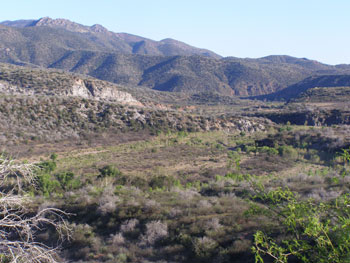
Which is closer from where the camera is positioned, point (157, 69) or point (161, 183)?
point (161, 183)

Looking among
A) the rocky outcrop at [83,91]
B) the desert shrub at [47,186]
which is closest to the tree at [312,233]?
the desert shrub at [47,186]

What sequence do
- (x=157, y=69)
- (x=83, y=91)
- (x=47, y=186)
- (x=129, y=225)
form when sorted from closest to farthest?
(x=129, y=225), (x=47, y=186), (x=83, y=91), (x=157, y=69)

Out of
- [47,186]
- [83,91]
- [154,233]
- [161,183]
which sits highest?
[83,91]

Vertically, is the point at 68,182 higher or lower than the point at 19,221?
lower

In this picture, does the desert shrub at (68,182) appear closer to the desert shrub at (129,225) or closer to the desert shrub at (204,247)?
the desert shrub at (129,225)

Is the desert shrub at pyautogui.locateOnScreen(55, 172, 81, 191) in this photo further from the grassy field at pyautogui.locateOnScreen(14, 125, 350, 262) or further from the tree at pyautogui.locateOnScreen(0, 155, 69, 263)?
the tree at pyautogui.locateOnScreen(0, 155, 69, 263)

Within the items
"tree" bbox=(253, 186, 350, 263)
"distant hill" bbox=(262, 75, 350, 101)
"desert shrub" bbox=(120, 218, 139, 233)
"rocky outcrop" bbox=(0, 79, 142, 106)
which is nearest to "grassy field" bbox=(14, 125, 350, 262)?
"desert shrub" bbox=(120, 218, 139, 233)

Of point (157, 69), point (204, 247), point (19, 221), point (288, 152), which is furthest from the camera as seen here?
point (157, 69)

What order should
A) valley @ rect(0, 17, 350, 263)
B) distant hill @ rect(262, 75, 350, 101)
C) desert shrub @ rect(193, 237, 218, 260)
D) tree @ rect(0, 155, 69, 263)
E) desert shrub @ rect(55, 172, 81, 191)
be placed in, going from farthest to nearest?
1. distant hill @ rect(262, 75, 350, 101)
2. desert shrub @ rect(55, 172, 81, 191)
3. desert shrub @ rect(193, 237, 218, 260)
4. valley @ rect(0, 17, 350, 263)
5. tree @ rect(0, 155, 69, 263)

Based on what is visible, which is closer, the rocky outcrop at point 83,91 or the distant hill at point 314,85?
the rocky outcrop at point 83,91

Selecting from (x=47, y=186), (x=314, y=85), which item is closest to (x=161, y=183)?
(x=47, y=186)

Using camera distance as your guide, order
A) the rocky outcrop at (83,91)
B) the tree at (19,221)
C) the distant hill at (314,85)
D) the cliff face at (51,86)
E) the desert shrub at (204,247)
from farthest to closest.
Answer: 1. the distant hill at (314,85)
2. the cliff face at (51,86)
3. the rocky outcrop at (83,91)
4. the desert shrub at (204,247)
5. the tree at (19,221)

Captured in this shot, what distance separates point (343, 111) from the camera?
4344 centimetres

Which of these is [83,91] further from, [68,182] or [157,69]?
[157,69]
